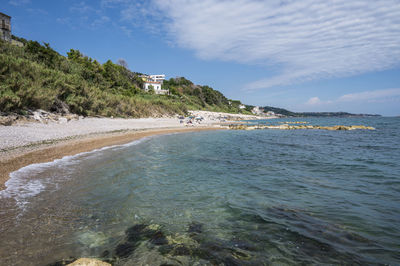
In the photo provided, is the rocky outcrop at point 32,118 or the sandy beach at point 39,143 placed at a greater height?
the rocky outcrop at point 32,118

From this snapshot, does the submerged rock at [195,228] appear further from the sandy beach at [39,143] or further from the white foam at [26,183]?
the sandy beach at [39,143]

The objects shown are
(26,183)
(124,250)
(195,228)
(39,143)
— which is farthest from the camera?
(39,143)

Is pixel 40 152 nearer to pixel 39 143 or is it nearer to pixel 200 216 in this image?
pixel 39 143

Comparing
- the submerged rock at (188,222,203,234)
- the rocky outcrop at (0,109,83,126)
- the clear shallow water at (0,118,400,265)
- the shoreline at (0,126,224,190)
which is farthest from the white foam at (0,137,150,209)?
the rocky outcrop at (0,109,83,126)

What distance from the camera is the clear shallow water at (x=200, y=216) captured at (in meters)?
3.24

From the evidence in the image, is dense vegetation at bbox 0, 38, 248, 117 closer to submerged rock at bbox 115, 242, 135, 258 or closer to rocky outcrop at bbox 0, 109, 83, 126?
rocky outcrop at bbox 0, 109, 83, 126

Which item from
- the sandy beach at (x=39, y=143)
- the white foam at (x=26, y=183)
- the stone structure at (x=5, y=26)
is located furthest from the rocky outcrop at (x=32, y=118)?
the stone structure at (x=5, y=26)

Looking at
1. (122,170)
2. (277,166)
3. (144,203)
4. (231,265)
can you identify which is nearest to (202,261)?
(231,265)

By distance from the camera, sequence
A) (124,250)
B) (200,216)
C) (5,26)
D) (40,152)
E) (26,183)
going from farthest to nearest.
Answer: (5,26) < (40,152) < (26,183) < (200,216) < (124,250)

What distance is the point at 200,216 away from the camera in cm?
461

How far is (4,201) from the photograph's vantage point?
4.96 metres

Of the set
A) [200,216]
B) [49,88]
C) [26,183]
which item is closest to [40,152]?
[26,183]

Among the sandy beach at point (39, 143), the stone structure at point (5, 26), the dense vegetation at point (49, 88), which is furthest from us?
the stone structure at point (5, 26)

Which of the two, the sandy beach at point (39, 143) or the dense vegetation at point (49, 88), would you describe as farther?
the dense vegetation at point (49, 88)
